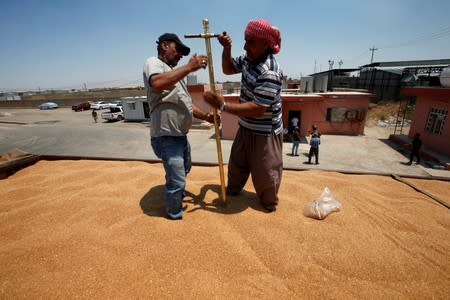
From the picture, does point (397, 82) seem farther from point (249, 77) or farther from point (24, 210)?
point (24, 210)

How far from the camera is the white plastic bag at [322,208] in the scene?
2.31 m

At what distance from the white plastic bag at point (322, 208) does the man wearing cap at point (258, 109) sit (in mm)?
352

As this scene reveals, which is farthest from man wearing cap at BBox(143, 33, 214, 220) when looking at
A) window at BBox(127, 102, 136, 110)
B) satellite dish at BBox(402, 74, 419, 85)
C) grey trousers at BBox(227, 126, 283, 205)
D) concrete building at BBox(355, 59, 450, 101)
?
satellite dish at BBox(402, 74, 419, 85)

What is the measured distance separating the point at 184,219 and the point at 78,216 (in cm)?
108

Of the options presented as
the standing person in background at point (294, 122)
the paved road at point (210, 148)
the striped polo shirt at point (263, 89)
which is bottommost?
the paved road at point (210, 148)

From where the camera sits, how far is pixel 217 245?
190 cm

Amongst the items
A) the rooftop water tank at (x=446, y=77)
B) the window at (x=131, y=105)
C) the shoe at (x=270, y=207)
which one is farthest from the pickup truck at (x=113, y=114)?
the rooftop water tank at (x=446, y=77)

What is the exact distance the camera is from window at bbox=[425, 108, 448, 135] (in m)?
10.1

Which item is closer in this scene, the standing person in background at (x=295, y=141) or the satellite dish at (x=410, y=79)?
the standing person in background at (x=295, y=141)

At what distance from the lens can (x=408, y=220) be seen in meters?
2.28

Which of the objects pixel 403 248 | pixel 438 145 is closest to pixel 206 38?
pixel 403 248

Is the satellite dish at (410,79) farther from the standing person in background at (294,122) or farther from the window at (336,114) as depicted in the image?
the standing person in background at (294,122)

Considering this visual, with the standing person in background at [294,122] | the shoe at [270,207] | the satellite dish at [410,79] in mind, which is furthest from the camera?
the satellite dish at [410,79]

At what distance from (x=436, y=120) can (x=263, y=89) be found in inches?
504
